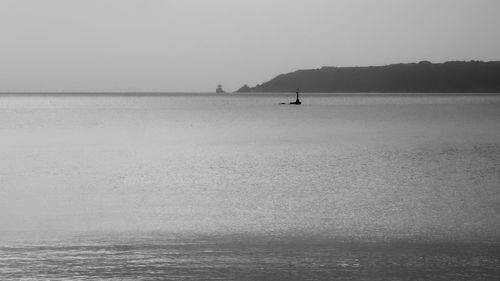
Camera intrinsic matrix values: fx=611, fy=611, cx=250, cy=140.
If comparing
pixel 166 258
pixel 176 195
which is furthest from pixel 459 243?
pixel 176 195

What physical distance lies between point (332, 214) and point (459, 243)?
13.9ft

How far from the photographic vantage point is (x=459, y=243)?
41.2 feet

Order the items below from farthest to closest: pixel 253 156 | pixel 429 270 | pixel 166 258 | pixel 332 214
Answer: pixel 253 156, pixel 332 214, pixel 166 258, pixel 429 270

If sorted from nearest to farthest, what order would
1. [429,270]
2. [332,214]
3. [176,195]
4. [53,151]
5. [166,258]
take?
[429,270], [166,258], [332,214], [176,195], [53,151]

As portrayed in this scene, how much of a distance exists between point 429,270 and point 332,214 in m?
5.90

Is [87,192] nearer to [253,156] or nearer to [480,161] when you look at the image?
[253,156]

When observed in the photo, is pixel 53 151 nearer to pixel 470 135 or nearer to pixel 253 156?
pixel 253 156

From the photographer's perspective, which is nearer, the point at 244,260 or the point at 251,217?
the point at 244,260

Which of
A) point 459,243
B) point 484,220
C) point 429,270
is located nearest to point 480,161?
point 484,220

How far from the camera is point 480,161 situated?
30.2 m

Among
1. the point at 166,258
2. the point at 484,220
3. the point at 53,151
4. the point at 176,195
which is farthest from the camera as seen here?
the point at 53,151

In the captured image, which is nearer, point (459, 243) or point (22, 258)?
point (22, 258)

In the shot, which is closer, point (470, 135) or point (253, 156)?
point (253, 156)

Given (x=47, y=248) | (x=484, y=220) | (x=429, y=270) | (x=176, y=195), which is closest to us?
(x=429, y=270)
